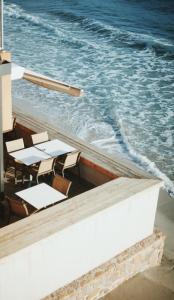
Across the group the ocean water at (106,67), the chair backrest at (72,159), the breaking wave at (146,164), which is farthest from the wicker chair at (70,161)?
the breaking wave at (146,164)

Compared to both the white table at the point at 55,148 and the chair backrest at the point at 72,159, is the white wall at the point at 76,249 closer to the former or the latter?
the chair backrest at the point at 72,159

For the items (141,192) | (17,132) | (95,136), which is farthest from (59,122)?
(141,192)

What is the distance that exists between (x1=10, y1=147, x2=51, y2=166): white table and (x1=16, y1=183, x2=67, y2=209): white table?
1053mm

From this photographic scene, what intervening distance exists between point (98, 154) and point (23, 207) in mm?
2257


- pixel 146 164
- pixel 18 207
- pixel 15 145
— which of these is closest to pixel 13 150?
pixel 15 145

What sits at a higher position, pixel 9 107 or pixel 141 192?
pixel 9 107

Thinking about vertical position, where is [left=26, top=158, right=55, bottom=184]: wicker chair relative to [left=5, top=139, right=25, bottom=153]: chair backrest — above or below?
below

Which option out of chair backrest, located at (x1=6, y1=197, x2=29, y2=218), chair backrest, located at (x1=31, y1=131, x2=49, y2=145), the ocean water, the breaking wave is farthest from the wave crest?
chair backrest, located at (x1=6, y1=197, x2=29, y2=218)

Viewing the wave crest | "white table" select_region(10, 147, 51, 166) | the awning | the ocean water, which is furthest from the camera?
the wave crest

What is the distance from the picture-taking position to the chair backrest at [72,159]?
29.0 ft

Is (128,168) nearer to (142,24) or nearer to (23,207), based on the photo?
(23,207)

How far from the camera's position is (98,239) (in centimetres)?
738

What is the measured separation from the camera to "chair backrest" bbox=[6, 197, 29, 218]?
7.40 metres

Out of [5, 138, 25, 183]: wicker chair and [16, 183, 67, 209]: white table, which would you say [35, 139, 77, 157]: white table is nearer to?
[5, 138, 25, 183]: wicker chair
